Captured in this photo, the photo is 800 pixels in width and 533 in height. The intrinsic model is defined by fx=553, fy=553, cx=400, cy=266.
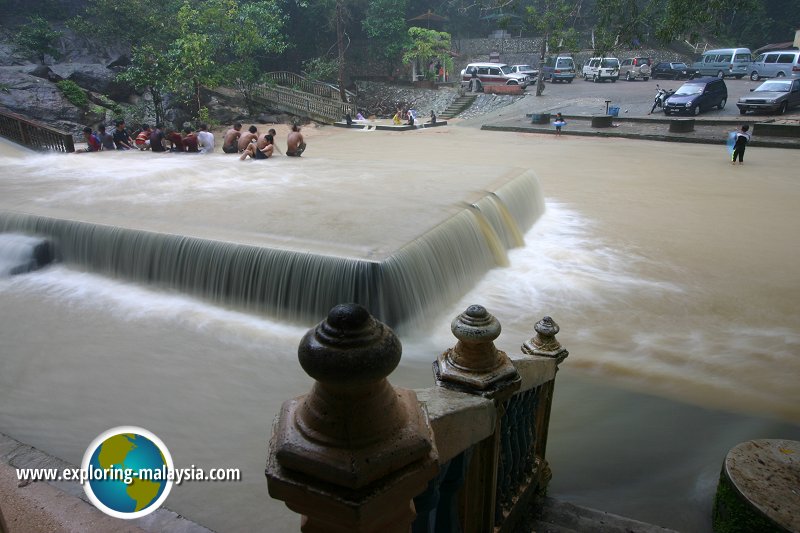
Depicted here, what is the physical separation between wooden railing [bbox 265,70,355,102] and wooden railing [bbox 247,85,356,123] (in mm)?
2349

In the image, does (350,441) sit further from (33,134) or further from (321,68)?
(321,68)

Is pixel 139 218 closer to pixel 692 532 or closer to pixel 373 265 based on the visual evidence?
pixel 373 265

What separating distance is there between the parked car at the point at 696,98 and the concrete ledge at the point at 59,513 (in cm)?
2412

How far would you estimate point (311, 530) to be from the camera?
1.37 m

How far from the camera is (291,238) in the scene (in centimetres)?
651

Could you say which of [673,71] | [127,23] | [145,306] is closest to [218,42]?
[127,23]

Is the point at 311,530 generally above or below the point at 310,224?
above

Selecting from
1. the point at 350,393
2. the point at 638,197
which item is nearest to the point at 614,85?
the point at 638,197

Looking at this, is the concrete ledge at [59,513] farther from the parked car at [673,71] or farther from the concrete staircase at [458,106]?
the parked car at [673,71]

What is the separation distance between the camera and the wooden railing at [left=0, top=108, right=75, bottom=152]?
14.5 metres

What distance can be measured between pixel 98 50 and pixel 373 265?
27326 mm

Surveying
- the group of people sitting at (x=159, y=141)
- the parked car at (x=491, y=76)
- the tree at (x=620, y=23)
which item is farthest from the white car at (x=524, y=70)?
the tree at (x=620, y=23)

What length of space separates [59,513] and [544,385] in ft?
8.46

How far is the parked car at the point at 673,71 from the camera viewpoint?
32.4 metres
